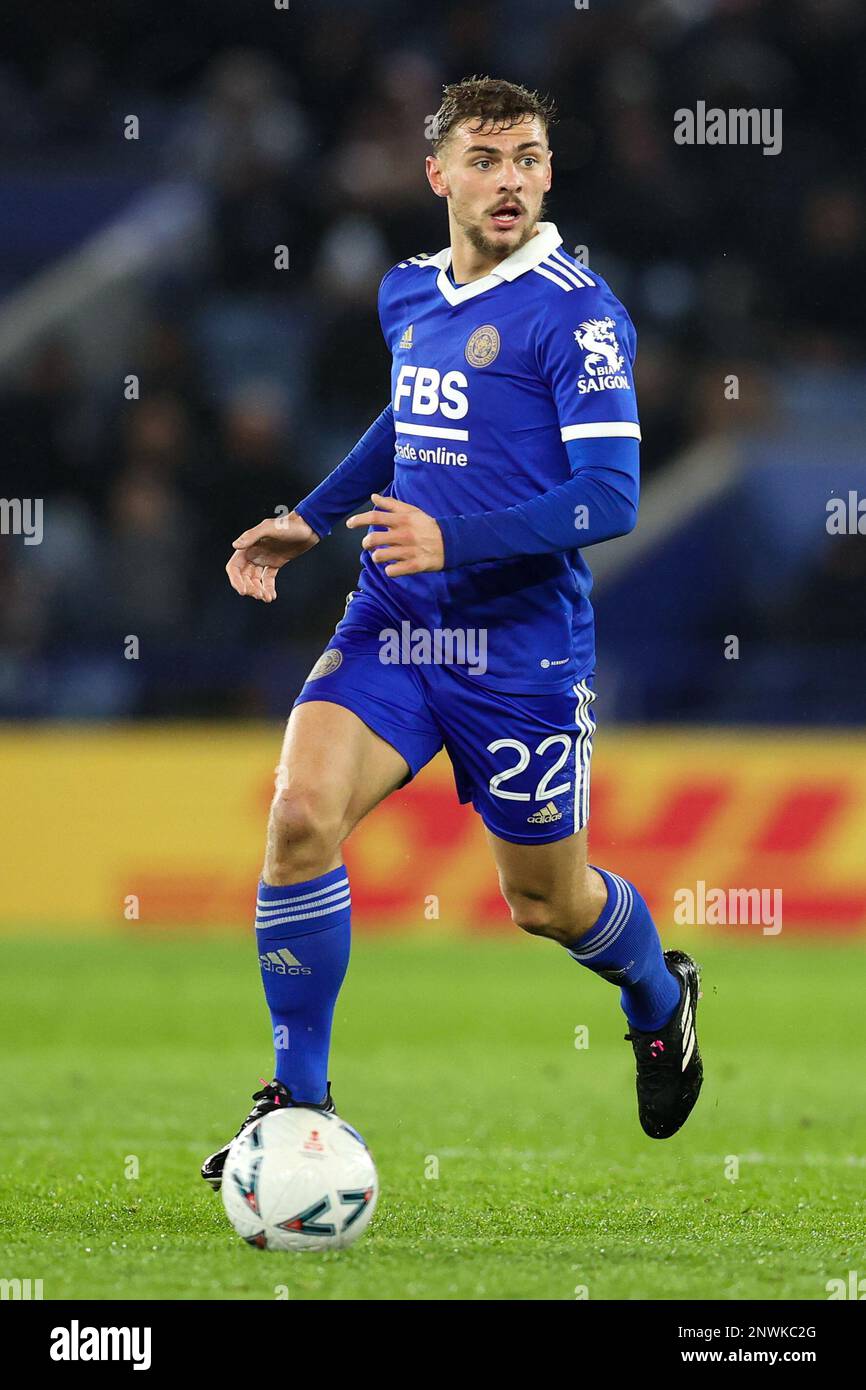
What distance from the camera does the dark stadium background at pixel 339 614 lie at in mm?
4973

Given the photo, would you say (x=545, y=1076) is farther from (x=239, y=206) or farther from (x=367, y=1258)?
(x=239, y=206)

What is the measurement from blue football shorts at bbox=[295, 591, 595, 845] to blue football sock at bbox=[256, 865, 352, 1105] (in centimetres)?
40

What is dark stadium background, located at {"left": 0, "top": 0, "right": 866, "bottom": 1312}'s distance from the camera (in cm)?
497

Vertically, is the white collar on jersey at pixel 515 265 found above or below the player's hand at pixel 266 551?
above

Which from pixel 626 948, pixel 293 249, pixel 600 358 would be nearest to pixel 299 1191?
pixel 626 948

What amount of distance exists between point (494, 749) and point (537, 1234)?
111 centimetres

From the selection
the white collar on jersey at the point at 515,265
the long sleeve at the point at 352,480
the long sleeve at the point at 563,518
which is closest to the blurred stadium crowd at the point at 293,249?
the long sleeve at the point at 352,480

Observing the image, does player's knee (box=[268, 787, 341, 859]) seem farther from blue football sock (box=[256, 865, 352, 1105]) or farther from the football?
the football

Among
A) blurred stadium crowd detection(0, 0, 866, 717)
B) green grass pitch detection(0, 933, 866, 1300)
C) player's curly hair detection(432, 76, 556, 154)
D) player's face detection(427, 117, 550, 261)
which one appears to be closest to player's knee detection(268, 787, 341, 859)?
green grass pitch detection(0, 933, 866, 1300)

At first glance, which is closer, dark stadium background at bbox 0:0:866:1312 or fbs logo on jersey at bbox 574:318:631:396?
fbs logo on jersey at bbox 574:318:631:396

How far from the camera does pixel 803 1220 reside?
4559mm

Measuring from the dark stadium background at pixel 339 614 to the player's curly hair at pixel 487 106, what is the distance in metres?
2.54

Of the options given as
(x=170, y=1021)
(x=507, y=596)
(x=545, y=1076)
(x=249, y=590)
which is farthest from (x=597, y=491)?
(x=170, y=1021)

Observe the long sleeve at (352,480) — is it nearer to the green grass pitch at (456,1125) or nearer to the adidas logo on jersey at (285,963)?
the adidas logo on jersey at (285,963)
